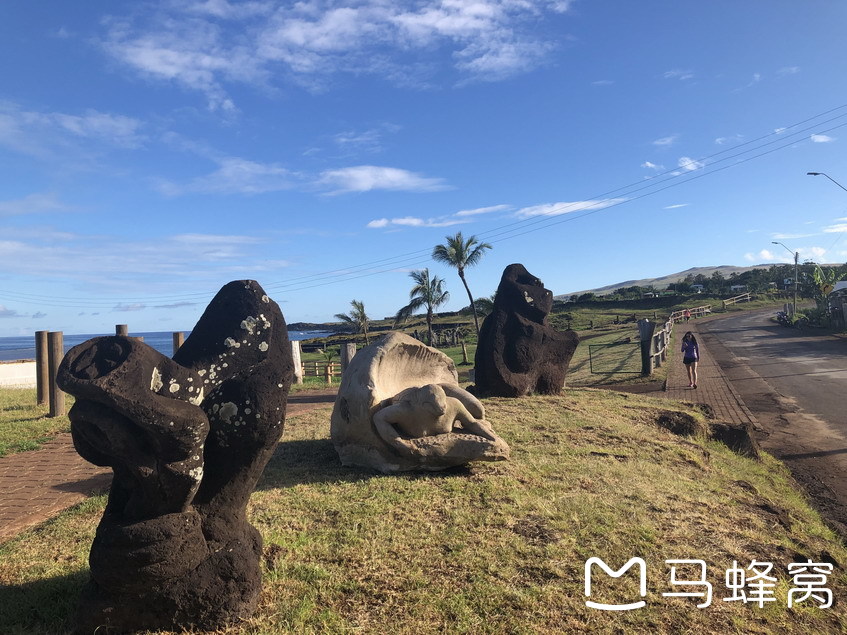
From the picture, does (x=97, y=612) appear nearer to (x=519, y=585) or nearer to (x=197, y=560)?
(x=197, y=560)

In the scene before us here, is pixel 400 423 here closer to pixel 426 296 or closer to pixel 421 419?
pixel 421 419

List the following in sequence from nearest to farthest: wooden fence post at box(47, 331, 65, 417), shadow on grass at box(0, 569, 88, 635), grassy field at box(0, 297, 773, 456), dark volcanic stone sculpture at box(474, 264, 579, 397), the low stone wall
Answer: shadow on grass at box(0, 569, 88, 635), grassy field at box(0, 297, 773, 456), wooden fence post at box(47, 331, 65, 417), dark volcanic stone sculpture at box(474, 264, 579, 397), the low stone wall

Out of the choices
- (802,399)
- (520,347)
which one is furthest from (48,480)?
(802,399)

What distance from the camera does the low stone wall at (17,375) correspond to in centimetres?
1827

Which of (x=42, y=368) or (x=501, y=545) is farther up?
(x=42, y=368)

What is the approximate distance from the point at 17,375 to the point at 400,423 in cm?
1765

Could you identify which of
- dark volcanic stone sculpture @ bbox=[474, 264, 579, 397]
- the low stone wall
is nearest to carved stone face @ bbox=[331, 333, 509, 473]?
dark volcanic stone sculpture @ bbox=[474, 264, 579, 397]

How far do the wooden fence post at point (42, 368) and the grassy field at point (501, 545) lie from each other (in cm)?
725

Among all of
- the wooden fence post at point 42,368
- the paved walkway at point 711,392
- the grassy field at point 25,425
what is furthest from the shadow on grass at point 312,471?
the paved walkway at point 711,392

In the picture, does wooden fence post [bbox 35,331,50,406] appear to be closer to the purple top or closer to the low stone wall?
the low stone wall

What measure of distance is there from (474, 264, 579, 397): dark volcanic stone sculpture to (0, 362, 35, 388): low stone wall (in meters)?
15.6

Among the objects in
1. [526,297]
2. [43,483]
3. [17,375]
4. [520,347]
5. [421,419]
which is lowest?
[43,483]

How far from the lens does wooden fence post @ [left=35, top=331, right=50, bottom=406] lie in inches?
472

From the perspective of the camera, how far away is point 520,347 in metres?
12.2
